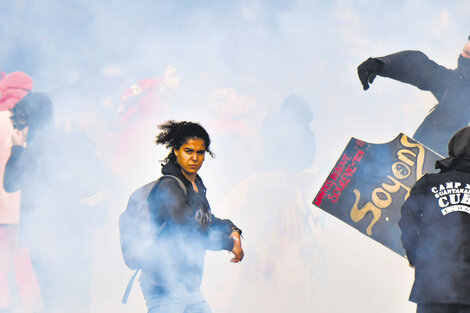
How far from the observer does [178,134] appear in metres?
3.68

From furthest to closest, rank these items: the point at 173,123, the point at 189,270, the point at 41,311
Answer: the point at 41,311 → the point at 173,123 → the point at 189,270

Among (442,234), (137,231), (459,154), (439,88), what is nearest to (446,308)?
(442,234)

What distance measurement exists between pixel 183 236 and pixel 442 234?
1521mm

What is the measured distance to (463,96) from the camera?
4371mm

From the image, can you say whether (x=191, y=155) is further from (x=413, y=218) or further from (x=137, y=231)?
(x=413, y=218)

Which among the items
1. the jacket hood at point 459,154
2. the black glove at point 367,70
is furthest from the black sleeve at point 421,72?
the jacket hood at point 459,154

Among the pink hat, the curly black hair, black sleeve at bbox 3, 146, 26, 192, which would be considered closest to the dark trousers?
the curly black hair

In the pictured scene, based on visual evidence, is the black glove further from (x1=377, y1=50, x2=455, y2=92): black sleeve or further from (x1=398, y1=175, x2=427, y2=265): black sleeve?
(x1=398, y1=175, x2=427, y2=265): black sleeve

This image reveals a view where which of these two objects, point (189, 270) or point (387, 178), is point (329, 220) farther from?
point (189, 270)

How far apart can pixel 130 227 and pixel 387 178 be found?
200cm

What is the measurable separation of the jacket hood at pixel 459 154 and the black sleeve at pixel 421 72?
1494 millimetres

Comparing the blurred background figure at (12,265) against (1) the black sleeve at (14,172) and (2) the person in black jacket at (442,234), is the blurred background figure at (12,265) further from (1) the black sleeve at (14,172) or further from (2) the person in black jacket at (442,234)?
(2) the person in black jacket at (442,234)

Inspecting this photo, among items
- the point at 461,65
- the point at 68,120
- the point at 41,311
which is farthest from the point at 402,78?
the point at 41,311

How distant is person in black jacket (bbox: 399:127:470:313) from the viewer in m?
2.73
